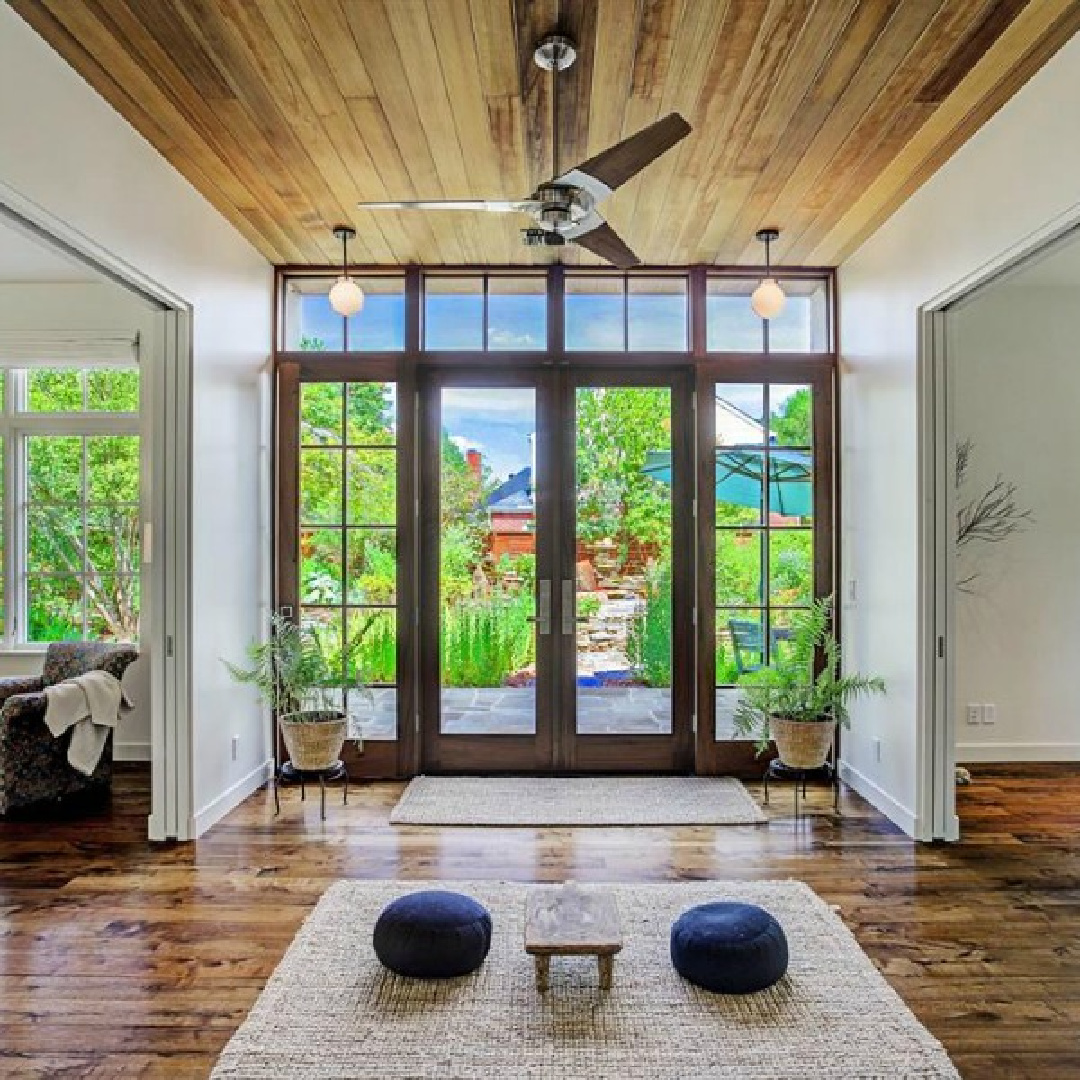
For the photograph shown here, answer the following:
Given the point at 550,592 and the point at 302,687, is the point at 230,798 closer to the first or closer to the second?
the point at 302,687

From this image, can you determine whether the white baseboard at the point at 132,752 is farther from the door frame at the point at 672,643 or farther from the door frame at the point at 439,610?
the door frame at the point at 672,643

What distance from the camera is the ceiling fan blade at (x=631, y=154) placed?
2273 millimetres

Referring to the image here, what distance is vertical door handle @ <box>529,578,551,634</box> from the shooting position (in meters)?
4.57

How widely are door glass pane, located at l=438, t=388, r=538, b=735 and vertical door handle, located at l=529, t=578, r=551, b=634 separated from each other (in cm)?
3

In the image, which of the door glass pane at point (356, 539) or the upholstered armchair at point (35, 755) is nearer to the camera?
the upholstered armchair at point (35, 755)

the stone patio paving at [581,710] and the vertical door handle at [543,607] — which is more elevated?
the vertical door handle at [543,607]

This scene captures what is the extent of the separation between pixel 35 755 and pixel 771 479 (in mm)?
4084

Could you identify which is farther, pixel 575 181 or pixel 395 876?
pixel 395 876

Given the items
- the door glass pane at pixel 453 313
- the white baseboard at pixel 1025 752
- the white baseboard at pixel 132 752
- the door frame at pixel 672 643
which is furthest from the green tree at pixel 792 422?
the white baseboard at pixel 132 752

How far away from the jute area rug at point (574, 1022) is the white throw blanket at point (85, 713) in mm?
1971

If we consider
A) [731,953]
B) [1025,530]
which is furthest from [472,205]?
[1025,530]

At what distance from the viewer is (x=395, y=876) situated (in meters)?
3.22

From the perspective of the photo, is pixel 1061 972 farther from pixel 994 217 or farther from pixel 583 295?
pixel 583 295

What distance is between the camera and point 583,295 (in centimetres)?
465
